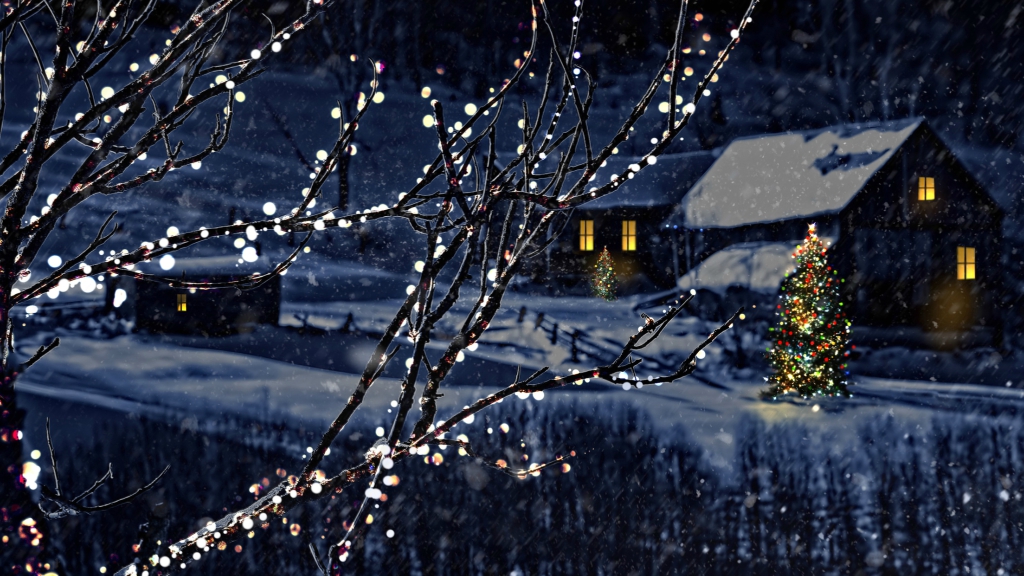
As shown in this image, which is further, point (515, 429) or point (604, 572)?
point (515, 429)

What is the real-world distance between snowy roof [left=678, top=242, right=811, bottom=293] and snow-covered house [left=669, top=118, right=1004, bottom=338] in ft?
1.56

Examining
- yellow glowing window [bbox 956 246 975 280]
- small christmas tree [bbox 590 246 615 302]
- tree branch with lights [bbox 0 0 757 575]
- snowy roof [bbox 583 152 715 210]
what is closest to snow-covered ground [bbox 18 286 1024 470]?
small christmas tree [bbox 590 246 615 302]

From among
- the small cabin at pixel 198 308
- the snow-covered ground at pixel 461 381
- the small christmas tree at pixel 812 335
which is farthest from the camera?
the small cabin at pixel 198 308

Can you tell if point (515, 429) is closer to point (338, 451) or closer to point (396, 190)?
point (338, 451)

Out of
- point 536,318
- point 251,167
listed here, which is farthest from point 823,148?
point 251,167

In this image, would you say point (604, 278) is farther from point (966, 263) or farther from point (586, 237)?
point (966, 263)

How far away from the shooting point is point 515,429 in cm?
1115

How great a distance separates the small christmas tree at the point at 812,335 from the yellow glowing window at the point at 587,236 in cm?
892

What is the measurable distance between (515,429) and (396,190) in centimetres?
2722

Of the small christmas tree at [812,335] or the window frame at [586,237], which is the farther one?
the window frame at [586,237]

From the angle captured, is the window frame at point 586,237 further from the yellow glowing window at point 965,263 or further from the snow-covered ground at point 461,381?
the yellow glowing window at point 965,263

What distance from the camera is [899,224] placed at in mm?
16953

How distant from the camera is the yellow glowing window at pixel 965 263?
17.3 m

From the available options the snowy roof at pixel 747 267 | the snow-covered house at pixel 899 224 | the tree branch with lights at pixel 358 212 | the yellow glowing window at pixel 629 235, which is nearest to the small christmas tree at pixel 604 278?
the yellow glowing window at pixel 629 235
